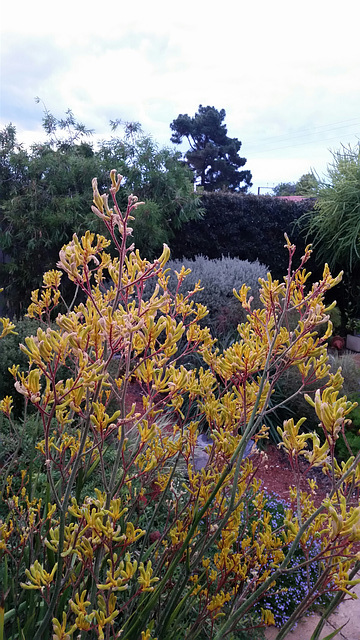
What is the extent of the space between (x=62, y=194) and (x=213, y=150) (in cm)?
3017

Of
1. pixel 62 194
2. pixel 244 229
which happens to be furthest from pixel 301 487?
pixel 244 229

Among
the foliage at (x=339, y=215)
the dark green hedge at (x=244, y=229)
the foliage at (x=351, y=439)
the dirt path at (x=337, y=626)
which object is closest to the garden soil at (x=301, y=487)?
the dirt path at (x=337, y=626)

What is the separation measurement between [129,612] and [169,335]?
77cm

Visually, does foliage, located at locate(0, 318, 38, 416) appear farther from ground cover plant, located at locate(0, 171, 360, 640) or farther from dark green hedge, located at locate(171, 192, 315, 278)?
dark green hedge, located at locate(171, 192, 315, 278)

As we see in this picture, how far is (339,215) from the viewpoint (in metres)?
8.66

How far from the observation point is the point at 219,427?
3.91 ft

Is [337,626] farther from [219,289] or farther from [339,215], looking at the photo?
[339,215]

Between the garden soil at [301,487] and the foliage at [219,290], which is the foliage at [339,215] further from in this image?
the garden soil at [301,487]

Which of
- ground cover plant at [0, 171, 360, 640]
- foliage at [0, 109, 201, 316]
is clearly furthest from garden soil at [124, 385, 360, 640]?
foliage at [0, 109, 201, 316]

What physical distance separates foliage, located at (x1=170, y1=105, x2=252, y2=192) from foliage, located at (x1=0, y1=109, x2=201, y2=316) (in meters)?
28.6

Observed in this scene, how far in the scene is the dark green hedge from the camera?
26.9 ft

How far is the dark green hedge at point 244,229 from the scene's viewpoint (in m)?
8.20

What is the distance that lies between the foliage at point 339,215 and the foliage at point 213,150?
26467mm

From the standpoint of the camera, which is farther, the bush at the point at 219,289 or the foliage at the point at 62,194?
the foliage at the point at 62,194
